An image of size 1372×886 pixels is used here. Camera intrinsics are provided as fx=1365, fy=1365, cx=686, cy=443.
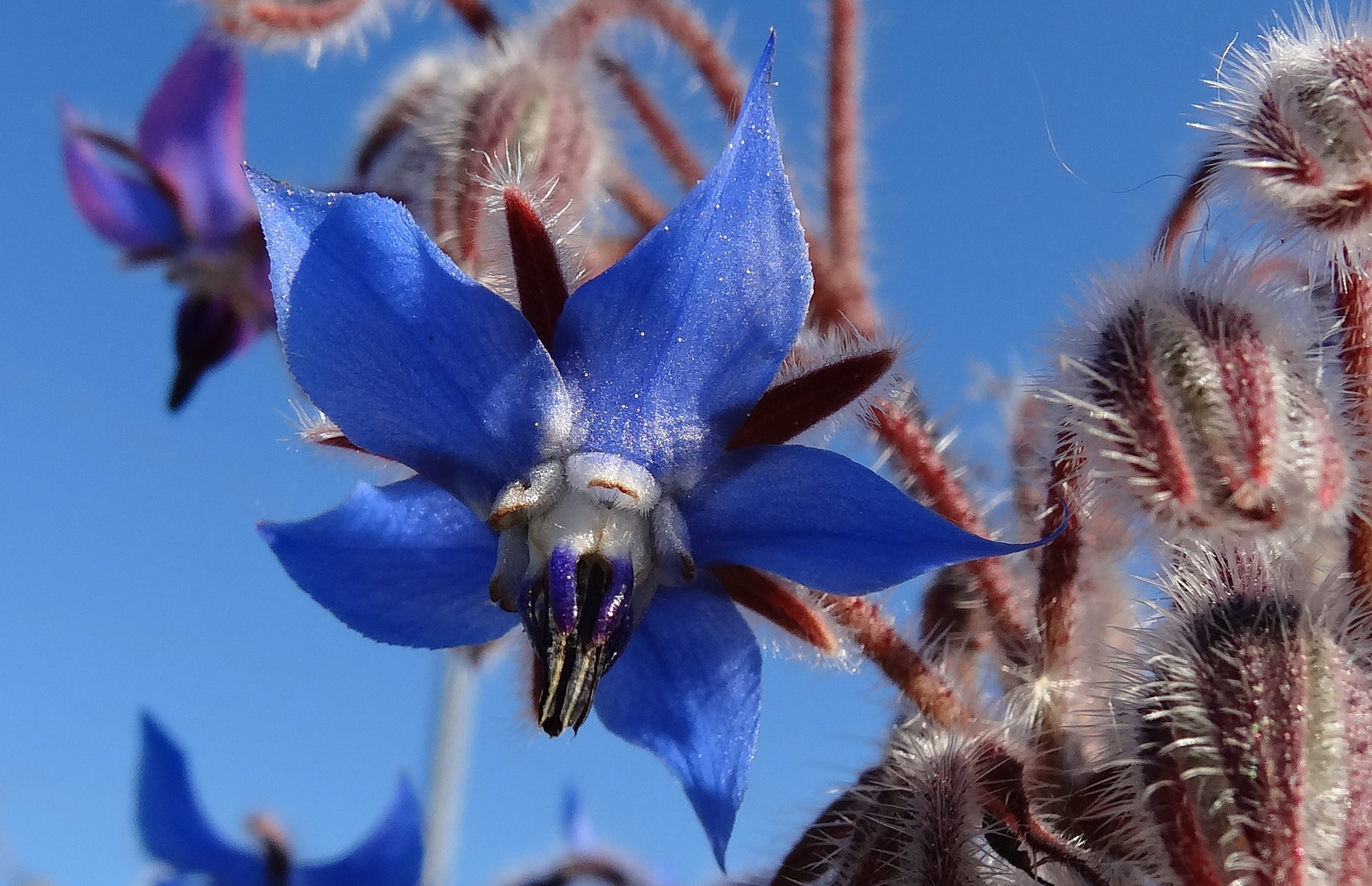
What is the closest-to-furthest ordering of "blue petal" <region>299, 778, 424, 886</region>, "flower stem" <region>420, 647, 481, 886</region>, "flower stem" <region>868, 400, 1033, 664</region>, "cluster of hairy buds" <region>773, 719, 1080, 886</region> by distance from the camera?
"cluster of hairy buds" <region>773, 719, 1080, 886</region>, "flower stem" <region>868, 400, 1033, 664</region>, "blue petal" <region>299, 778, 424, 886</region>, "flower stem" <region>420, 647, 481, 886</region>

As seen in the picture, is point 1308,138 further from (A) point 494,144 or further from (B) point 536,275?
(A) point 494,144

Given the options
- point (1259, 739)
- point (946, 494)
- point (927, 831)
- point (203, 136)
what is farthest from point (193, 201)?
point (1259, 739)

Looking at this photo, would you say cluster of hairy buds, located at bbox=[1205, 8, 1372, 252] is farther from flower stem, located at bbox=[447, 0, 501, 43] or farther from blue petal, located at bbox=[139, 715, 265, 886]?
blue petal, located at bbox=[139, 715, 265, 886]

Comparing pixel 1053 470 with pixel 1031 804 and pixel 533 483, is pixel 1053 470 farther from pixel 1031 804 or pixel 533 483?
pixel 533 483

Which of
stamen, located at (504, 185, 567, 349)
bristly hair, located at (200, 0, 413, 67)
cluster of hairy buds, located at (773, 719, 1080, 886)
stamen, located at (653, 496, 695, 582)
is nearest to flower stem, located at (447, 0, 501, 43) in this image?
bristly hair, located at (200, 0, 413, 67)

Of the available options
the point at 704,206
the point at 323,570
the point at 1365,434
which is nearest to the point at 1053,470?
the point at 1365,434
